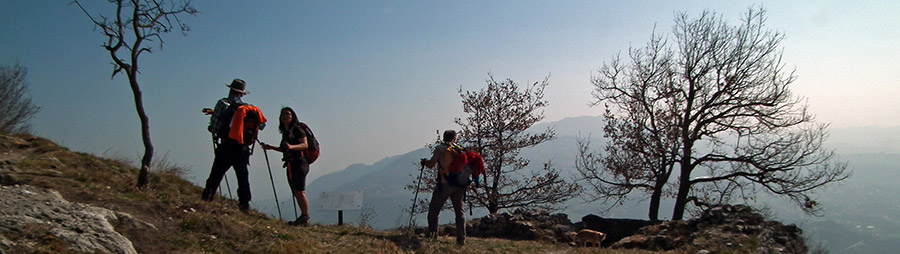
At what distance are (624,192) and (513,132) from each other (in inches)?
206

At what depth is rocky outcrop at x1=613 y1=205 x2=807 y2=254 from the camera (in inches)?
397

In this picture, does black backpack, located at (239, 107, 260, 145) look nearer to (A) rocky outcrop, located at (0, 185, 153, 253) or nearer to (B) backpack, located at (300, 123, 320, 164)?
(B) backpack, located at (300, 123, 320, 164)

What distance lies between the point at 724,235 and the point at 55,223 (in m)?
12.2

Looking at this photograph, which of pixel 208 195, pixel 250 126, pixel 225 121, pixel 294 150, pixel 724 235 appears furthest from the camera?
pixel 724 235

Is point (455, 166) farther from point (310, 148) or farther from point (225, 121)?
point (225, 121)

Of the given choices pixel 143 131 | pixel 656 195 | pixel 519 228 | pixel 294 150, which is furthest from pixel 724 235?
pixel 143 131

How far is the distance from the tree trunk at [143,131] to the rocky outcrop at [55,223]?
1672 millimetres

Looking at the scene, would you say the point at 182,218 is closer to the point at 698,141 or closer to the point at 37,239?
the point at 37,239

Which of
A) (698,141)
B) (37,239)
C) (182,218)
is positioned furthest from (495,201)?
(37,239)

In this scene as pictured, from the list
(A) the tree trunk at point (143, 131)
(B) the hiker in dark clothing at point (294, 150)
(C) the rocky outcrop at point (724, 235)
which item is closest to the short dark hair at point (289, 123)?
(B) the hiker in dark clothing at point (294, 150)

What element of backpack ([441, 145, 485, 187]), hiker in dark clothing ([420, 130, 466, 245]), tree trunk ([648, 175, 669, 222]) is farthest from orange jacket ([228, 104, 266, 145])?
tree trunk ([648, 175, 669, 222])

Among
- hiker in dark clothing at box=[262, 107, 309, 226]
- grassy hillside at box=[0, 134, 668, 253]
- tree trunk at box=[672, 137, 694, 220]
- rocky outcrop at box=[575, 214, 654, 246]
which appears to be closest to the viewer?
grassy hillside at box=[0, 134, 668, 253]

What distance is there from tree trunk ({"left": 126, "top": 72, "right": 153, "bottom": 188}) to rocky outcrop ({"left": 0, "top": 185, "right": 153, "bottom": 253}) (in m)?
1.67

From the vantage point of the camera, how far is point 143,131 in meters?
7.29
